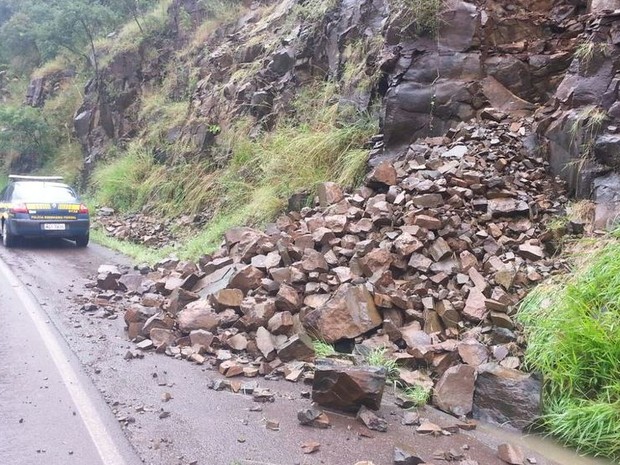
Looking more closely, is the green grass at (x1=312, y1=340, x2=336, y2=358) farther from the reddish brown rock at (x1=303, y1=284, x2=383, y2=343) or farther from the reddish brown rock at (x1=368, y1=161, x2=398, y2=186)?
the reddish brown rock at (x1=368, y1=161, x2=398, y2=186)

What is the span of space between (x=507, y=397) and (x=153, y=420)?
2.83 meters

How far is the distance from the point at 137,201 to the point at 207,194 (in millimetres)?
3878

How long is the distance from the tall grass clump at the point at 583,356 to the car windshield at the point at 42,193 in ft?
36.4

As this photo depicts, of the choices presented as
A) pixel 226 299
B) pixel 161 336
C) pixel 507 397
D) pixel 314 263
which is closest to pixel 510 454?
pixel 507 397

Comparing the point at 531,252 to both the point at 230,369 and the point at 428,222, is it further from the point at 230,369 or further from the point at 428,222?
the point at 230,369

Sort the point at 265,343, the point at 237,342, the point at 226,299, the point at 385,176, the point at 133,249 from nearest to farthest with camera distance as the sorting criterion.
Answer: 1. the point at 265,343
2. the point at 237,342
3. the point at 226,299
4. the point at 385,176
5. the point at 133,249

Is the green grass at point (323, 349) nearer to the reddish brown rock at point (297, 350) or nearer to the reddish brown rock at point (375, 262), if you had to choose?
the reddish brown rock at point (297, 350)

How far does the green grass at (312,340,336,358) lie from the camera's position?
18.0 ft

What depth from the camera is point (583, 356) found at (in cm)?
448

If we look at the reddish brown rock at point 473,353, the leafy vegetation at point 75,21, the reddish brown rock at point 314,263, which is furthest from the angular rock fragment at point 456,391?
the leafy vegetation at point 75,21

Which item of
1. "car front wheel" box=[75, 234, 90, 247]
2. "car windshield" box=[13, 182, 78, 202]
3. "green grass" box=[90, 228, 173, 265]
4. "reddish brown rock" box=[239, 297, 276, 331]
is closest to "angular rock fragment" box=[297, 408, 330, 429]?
"reddish brown rock" box=[239, 297, 276, 331]

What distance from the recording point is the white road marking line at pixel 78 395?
12.6ft

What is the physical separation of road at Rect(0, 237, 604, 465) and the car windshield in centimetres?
719

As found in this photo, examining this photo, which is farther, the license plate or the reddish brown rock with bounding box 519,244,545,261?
the license plate
